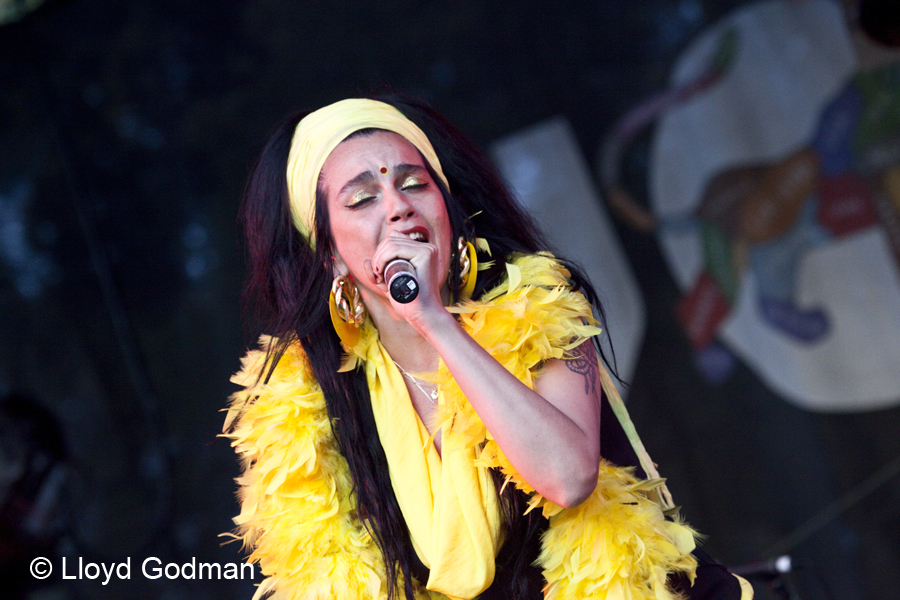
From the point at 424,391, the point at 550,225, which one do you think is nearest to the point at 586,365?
the point at 424,391

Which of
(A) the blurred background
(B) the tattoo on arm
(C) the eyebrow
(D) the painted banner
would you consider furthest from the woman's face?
(D) the painted banner

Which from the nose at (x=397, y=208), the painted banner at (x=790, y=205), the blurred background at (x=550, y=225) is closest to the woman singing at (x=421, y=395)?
the nose at (x=397, y=208)

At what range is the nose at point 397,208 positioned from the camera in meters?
1.18

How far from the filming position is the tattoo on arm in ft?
3.76

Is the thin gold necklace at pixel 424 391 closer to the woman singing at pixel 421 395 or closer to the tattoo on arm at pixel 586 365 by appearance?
the woman singing at pixel 421 395

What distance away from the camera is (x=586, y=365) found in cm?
117

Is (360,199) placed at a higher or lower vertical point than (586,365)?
higher

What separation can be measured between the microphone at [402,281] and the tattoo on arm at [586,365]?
289mm

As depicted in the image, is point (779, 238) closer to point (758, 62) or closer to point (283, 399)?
point (758, 62)

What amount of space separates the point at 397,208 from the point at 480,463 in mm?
423

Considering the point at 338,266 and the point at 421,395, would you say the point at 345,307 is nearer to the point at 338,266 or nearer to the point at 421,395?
the point at 338,266

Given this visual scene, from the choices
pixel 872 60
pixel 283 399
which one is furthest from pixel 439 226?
pixel 872 60

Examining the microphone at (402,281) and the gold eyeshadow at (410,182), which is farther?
the gold eyeshadow at (410,182)

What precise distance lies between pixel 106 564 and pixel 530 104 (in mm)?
2243
